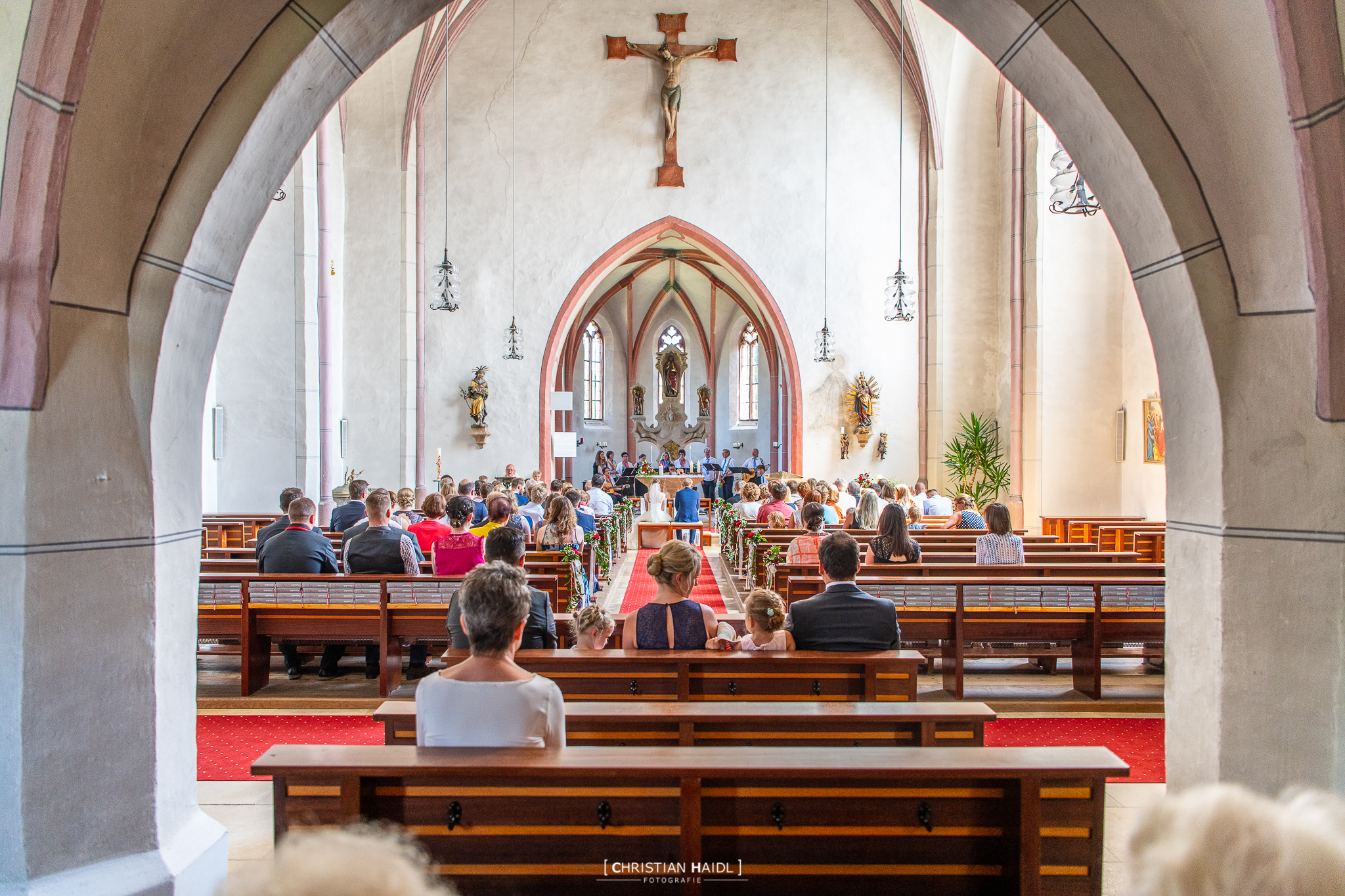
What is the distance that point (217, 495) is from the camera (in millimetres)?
11266

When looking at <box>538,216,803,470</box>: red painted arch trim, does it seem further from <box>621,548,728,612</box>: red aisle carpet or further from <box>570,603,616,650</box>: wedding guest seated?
<box>570,603,616,650</box>: wedding guest seated

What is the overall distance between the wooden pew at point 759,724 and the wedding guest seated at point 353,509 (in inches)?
176

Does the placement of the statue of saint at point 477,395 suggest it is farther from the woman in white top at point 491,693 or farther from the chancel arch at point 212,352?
the woman in white top at point 491,693

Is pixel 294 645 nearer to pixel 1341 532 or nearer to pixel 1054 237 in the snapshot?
pixel 1341 532

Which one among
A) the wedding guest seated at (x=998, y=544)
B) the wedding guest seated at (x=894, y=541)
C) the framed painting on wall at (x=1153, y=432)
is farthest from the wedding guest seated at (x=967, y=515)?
the framed painting on wall at (x=1153, y=432)

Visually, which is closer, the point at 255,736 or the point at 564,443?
the point at 255,736

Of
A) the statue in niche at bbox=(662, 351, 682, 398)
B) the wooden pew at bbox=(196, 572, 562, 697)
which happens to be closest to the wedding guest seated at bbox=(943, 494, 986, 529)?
the wooden pew at bbox=(196, 572, 562, 697)

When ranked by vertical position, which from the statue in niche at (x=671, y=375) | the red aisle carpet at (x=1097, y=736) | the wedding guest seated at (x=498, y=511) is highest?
the statue in niche at (x=671, y=375)

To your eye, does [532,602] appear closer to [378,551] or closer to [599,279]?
[378,551]

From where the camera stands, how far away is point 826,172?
1509 centimetres

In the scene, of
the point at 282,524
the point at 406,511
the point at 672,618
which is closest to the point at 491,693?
the point at 672,618

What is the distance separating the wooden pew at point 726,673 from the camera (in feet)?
11.4

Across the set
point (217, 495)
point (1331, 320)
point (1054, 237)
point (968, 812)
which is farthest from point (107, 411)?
point (1054, 237)

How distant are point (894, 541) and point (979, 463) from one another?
342 inches
